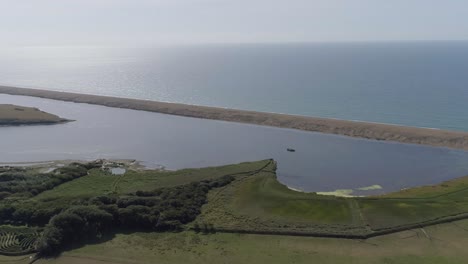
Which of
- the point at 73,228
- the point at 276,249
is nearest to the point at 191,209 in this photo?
the point at 276,249

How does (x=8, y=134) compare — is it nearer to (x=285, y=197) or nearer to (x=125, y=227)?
(x=125, y=227)

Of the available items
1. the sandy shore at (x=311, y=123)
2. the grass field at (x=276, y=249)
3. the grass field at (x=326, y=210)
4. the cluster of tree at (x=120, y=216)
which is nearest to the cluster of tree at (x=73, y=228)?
the cluster of tree at (x=120, y=216)

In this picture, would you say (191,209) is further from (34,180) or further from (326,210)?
(34,180)

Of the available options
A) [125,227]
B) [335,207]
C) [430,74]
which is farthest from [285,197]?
[430,74]

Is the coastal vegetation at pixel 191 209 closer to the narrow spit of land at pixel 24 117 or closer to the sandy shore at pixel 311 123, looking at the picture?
the sandy shore at pixel 311 123

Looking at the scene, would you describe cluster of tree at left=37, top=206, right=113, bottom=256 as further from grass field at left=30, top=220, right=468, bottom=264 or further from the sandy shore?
the sandy shore

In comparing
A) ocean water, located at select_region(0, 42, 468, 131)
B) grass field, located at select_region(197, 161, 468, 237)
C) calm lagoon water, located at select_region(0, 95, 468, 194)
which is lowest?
grass field, located at select_region(197, 161, 468, 237)

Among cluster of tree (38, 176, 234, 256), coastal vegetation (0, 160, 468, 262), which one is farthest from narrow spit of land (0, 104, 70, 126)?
cluster of tree (38, 176, 234, 256)
